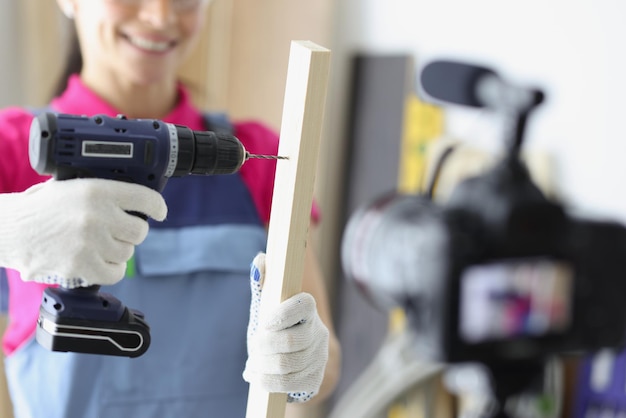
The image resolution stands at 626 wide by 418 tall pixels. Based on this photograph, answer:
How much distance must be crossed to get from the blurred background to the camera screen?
1.59 feet

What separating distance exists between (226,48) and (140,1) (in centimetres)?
97

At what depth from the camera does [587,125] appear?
4.58 ft

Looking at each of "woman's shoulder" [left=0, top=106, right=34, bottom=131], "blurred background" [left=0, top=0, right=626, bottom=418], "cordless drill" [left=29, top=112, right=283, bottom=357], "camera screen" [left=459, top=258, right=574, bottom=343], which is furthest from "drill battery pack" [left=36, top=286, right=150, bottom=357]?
"blurred background" [left=0, top=0, right=626, bottom=418]

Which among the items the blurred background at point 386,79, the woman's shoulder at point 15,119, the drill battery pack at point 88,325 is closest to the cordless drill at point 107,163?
the drill battery pack at point 88,325

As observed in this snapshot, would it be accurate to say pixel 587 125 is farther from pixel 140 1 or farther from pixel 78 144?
pixel 78 144

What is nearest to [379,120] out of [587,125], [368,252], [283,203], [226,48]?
[226,48]

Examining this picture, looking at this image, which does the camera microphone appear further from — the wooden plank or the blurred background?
the blurred background

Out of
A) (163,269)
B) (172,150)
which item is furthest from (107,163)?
(163,269)

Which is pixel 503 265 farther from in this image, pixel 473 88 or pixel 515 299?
pixel 473 88

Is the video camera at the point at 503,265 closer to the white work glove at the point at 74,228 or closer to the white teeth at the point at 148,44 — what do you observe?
the white teeth at the point at 148,44

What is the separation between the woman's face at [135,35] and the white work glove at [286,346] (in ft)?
1.19

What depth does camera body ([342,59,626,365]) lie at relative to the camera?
88 cm

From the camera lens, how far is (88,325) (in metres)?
0.57

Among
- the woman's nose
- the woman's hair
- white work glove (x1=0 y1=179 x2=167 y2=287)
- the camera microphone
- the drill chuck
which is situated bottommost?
white work glove (x1=0 y1=179 x2=167 y2=287)
